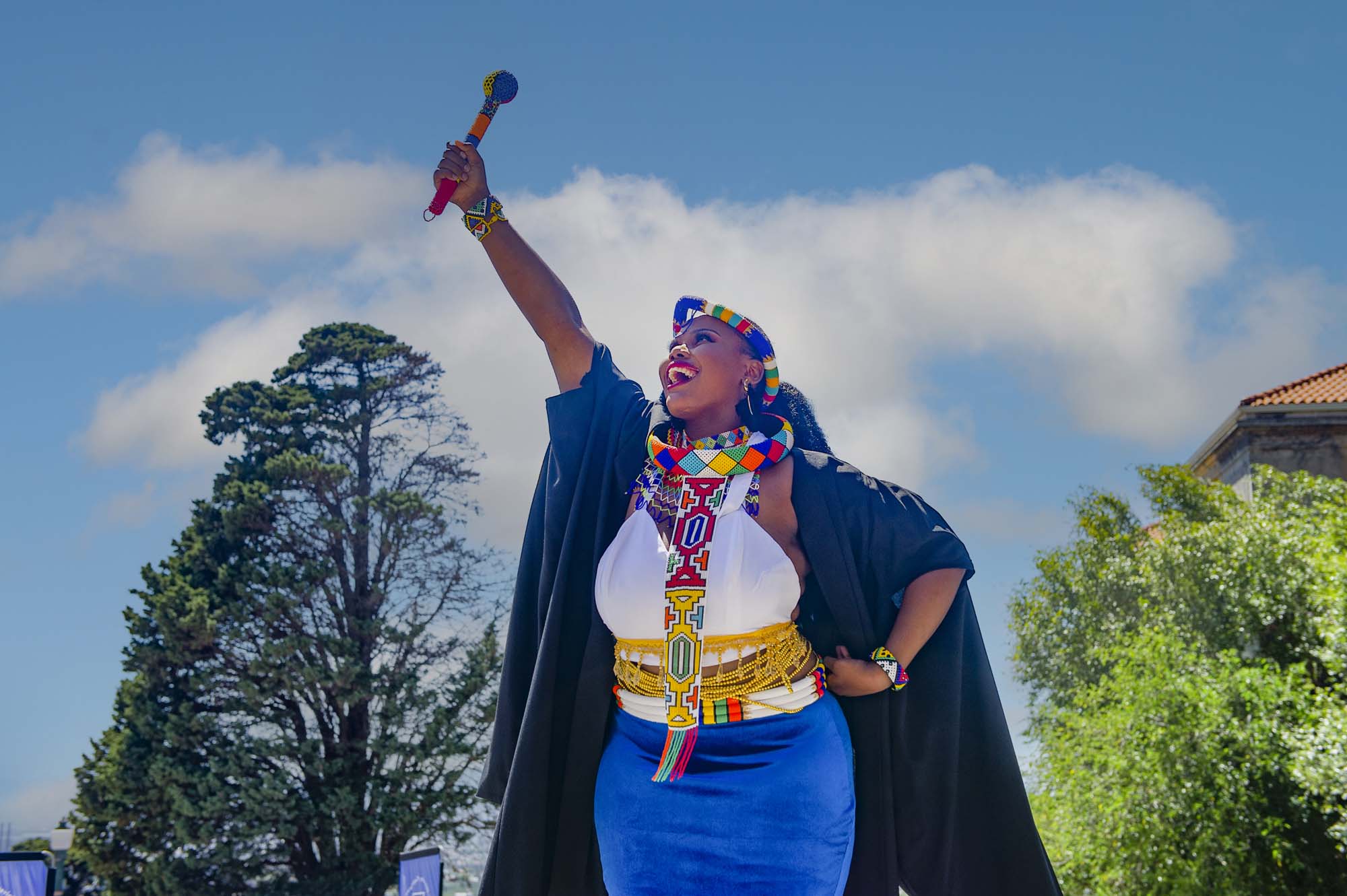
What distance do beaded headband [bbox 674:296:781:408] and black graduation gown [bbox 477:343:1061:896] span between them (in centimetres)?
26

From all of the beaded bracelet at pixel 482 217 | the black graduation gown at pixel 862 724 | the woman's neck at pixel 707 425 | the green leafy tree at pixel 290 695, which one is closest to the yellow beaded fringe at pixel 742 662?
the black graduation gown at pixel 862 724

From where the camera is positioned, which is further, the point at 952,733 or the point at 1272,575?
the point at 1272,575

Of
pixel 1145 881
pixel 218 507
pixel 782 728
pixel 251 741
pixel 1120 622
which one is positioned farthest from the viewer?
pixel 218 507

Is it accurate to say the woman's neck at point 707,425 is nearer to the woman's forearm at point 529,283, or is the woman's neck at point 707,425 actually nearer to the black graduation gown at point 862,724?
the black graduation gown at point 862,724

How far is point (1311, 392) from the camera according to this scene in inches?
1036

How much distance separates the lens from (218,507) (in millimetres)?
24422

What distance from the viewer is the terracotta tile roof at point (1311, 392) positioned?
2556 centimetres

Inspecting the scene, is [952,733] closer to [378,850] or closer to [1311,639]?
[1311,639]

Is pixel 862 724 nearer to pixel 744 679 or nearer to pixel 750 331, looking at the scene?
pixel 744 679

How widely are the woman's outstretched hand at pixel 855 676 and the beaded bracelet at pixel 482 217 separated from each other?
5.44ft

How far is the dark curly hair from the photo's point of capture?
12.2 feet

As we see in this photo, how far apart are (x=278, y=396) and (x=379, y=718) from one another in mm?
7287

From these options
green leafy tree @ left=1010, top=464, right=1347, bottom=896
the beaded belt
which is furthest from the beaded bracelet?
green leafy tree @ left=1010, top=464, right=1347, bottom=896

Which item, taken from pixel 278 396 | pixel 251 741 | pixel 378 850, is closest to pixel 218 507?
pixel 278 396
